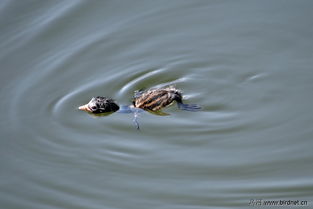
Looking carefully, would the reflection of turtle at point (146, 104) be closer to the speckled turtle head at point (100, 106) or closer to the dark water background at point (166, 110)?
the speckled turtle head at point (100, 106)

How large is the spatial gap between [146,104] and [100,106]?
0.56 metres

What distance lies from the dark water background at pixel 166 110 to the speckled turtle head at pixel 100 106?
105mm

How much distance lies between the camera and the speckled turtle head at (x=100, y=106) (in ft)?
22.1

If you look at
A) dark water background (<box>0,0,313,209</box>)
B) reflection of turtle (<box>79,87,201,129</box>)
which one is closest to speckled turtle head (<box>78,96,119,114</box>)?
reflection of turtle (<box>79,87,201,129</box>)

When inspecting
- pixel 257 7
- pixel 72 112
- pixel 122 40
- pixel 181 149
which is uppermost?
pixel 257 7

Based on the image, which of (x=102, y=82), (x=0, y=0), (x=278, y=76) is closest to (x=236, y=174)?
(x=278, y=76)

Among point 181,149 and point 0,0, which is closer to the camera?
point 181,149

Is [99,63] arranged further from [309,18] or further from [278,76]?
[309,18]

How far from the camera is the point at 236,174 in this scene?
565 centimetres

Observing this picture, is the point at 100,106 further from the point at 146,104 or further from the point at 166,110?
the point at 166,110

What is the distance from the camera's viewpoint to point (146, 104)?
682 centimetres

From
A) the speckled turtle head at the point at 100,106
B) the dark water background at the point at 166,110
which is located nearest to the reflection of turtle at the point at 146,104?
the speckled turtle head at the point at 100,106

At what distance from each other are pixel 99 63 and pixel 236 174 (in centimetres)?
296

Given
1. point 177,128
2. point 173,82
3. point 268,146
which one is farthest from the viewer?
point 173,82
